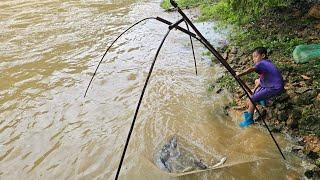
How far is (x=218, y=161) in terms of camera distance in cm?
473

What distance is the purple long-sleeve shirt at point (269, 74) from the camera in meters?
5.19

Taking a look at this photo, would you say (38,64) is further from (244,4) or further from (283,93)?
(283,93)

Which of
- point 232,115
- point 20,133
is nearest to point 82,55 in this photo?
point 20,133

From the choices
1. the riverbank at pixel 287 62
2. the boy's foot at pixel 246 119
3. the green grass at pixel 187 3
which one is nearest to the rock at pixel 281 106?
the riverbank at pixel 287 62

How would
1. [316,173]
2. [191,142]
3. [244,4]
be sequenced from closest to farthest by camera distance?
[316,173] < [191,142] < [244,4]

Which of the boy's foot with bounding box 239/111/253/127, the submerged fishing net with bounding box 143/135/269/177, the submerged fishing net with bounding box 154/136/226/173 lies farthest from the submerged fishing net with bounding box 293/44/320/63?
the submerged fishing net with bounding box 154/136/226/173

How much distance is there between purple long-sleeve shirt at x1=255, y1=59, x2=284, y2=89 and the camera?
519 centimetres

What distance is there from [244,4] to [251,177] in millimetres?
5083

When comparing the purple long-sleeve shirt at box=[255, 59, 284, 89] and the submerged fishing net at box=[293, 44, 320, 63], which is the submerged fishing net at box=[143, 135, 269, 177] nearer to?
the purple long-sleeve shirt at box=[255, 59, 284, 89]

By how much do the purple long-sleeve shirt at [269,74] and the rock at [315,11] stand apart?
358 centimetres

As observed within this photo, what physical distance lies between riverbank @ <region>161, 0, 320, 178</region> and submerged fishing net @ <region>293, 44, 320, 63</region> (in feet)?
0.38

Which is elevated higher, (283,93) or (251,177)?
(283,93)

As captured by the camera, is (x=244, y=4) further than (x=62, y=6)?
No

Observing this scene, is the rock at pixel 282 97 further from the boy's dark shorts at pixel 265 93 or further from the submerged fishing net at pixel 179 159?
the submerged fishing net at pixel 179 159
